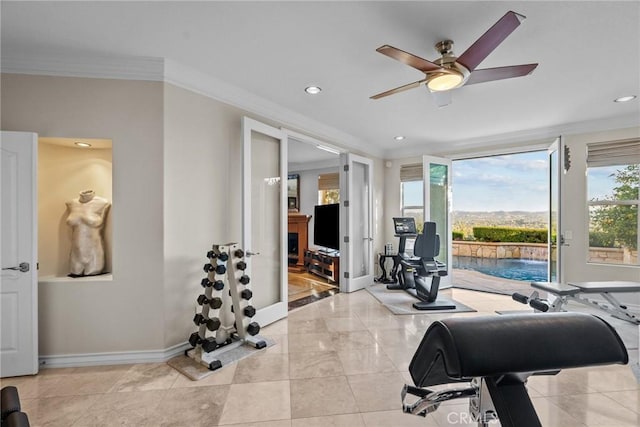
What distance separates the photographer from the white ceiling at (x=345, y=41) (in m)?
1.92

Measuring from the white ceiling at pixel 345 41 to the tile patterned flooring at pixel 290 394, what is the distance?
2591 millimetres

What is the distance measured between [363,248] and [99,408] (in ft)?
14.0

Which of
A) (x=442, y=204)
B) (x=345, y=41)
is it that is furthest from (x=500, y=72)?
(x=442, y=204)

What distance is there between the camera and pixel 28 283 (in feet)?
7.66

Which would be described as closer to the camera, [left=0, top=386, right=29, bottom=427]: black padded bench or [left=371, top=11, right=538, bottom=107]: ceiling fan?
[left=0, top=386, right=29, bottom=427]: black padded bench

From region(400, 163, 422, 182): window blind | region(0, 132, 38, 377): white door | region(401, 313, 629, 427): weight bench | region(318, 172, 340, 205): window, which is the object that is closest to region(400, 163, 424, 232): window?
region(400, 163, 422, 182): window blind

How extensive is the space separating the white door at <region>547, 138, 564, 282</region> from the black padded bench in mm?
5404

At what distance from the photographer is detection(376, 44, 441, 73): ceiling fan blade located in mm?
1857

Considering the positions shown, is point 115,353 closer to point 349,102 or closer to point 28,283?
point 28,283

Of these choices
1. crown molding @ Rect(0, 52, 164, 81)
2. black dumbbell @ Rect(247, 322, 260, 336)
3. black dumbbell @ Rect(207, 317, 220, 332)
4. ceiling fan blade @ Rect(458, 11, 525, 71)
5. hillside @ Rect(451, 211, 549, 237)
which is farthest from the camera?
hillside @ Rect(451, 211, 549, 237)

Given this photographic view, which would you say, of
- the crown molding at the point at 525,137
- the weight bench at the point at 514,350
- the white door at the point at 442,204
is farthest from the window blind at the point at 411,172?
the weight bench at the point at 514,350

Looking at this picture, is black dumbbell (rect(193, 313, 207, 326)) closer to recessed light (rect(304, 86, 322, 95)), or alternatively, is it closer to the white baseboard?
the white baseboard

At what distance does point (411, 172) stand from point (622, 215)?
3025mm

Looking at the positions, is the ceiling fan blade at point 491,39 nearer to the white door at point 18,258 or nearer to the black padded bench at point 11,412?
the black padded bench at point 11,412
